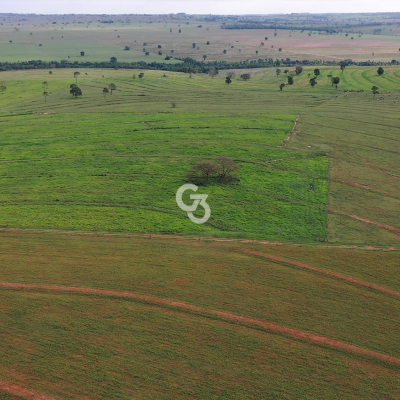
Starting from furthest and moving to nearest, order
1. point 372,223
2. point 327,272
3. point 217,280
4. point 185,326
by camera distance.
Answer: point 372,223, point 327,272, point 217,280, point 185,326

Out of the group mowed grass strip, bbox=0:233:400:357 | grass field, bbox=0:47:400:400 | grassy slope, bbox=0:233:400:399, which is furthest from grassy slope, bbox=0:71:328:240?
grassy slope, bbox=0:233:400:399

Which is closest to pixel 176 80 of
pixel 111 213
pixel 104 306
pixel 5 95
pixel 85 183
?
pixel 5 95

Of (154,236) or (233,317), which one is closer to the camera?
(233,317)

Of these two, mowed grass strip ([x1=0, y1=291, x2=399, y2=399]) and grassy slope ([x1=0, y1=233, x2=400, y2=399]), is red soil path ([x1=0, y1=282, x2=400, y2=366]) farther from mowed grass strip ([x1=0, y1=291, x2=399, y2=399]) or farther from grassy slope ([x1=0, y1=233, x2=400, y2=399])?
mowed grass strip ([x1=0, y1=291, x2=399, y2=399])

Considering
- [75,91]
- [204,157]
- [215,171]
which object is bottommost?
[204,157]

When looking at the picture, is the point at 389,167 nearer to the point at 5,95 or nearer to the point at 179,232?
the point at 179,232

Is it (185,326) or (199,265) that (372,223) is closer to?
(199,265)

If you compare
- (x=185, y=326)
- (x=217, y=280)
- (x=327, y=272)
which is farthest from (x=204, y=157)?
(x=185, y=326)

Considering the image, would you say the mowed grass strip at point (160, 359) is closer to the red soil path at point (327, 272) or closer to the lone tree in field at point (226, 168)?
the red soil path at point (327, 272)
